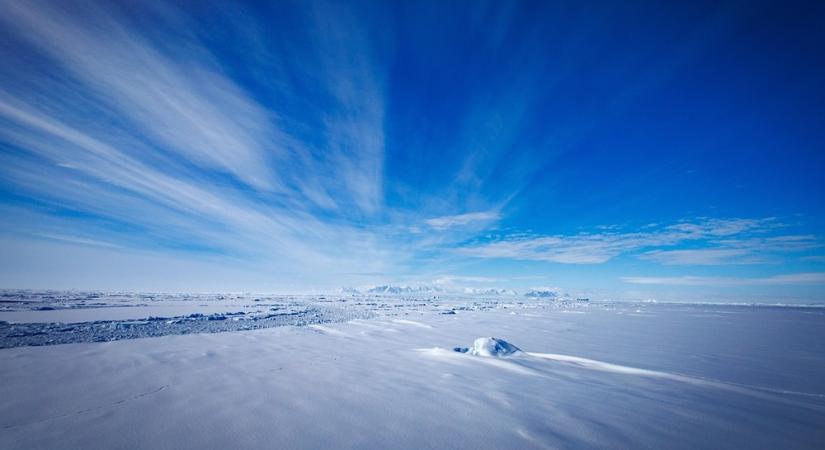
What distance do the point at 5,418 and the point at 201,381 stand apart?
6.59ft

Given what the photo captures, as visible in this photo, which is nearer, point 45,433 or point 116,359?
point 45,433

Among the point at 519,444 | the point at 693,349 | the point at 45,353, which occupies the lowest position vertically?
the point at 45,353

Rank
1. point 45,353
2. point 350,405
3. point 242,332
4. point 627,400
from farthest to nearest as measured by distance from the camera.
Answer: point 242,332, point 45,353, point 627,400, point 350,405

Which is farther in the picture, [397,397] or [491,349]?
[491,349]

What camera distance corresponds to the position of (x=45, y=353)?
6.96m

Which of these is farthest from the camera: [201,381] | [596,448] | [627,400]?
[201,381]

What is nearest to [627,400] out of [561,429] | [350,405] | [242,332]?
[561,429]

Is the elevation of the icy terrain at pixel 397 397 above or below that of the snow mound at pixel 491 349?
below

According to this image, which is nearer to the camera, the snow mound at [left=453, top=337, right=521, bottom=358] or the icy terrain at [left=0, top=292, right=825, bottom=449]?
the icy terrain at [left=0, top=292, right=825, bottom=449]

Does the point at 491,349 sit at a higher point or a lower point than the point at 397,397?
higher

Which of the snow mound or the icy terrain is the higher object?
the snow mound

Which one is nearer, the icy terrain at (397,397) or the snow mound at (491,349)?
the icy terrain at (397,397)

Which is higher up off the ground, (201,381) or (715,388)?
(715,388)

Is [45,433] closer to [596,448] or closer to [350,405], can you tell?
[350,405]
